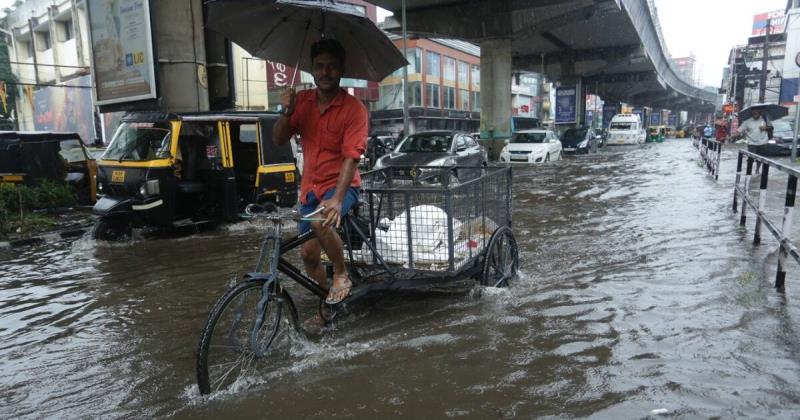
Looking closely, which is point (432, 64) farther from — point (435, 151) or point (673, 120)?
point (673, 120)

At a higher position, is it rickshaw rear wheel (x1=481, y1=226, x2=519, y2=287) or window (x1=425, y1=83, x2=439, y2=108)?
window (x1=425, y1=83, x2=439, y2=108)

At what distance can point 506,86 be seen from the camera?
25109mm

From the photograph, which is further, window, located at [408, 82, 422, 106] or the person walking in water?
window, located at [408, 82, 422, 106]

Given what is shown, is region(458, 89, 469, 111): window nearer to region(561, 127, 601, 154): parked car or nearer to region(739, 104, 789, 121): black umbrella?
region(561, 127, 601, 154): parked car

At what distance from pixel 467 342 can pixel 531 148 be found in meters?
18.7

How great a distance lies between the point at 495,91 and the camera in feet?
82.7

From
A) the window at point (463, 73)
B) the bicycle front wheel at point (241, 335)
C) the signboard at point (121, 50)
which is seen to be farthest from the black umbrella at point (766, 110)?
the window at point (463, 73)

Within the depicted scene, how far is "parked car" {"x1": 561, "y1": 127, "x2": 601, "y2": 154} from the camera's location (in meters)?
28.0

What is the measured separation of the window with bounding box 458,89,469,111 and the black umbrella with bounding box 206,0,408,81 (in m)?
47.4

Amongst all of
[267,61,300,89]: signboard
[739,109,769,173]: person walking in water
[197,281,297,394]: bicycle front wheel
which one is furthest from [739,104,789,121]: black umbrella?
[267,61,300,89]: signboard

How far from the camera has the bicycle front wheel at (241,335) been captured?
9.96 ft

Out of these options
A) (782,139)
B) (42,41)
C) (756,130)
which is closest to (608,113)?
(782,139)

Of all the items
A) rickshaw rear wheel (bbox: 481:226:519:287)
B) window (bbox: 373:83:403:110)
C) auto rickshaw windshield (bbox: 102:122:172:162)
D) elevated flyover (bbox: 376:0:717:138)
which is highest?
elevated flyover (bbox: 376:0:717:138)

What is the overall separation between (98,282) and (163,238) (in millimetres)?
2593
